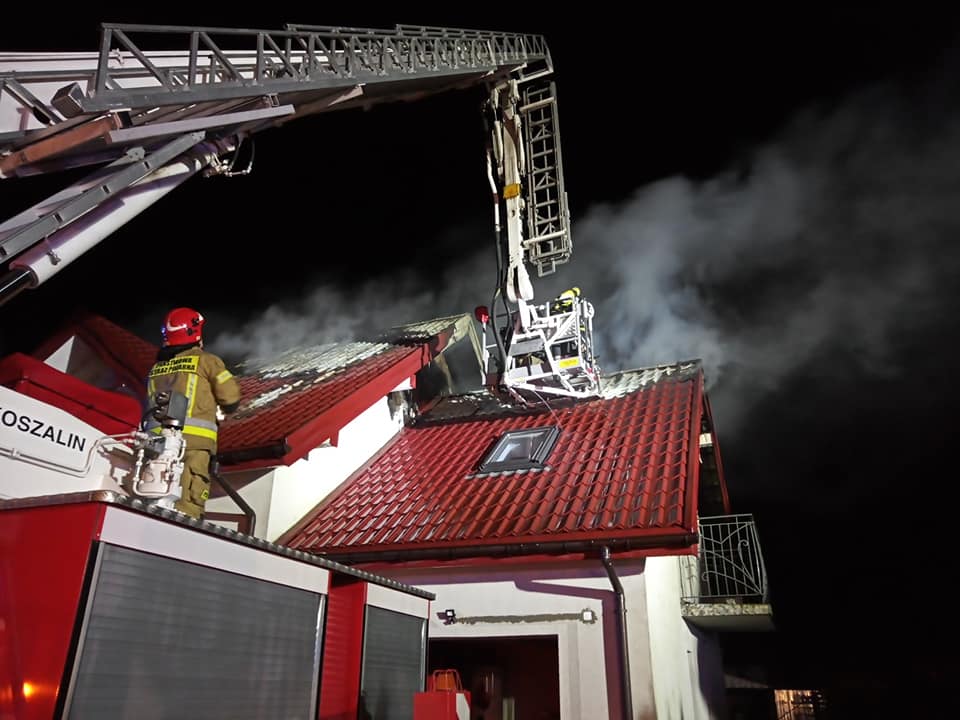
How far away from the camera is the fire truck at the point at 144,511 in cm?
284

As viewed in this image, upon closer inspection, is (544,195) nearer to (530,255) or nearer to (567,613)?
(530,255)

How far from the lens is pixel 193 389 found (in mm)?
5383

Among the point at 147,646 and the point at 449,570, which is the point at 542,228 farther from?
the point at 147,646

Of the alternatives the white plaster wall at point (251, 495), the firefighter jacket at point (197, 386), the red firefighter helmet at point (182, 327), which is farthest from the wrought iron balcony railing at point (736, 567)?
the red firefighter helmet at point (182, 327)

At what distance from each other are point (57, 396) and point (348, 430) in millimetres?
4913

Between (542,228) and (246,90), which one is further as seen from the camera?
(542,228)

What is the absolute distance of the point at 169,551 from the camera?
10.5 feet

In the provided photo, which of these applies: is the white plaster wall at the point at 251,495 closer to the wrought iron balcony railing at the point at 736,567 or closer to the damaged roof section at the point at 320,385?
the damaged roof section at the point at 320,385

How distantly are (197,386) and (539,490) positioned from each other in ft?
13.2

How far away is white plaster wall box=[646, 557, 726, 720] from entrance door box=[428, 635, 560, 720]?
6.22 ft

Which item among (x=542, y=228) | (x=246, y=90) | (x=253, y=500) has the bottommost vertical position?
(x=253, y=500)

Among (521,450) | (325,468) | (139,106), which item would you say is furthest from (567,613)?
(139,106)

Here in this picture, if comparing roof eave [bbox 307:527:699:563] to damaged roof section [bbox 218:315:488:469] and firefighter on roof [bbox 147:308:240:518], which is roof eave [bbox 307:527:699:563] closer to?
damaged roof section [bbox 218:315:488:469]

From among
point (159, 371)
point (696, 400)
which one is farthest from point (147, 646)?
point (696, 400)
